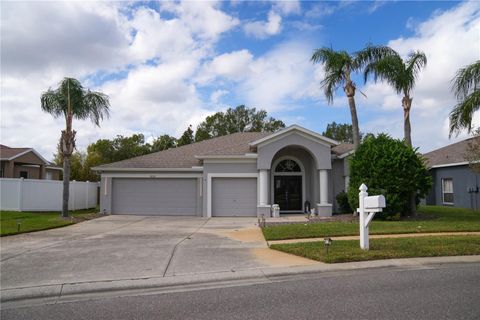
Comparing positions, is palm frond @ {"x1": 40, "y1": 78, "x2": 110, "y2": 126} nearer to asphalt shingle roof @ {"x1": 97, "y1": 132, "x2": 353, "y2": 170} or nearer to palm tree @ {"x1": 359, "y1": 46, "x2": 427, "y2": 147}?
asphalt shingle roof @ {"x1": 97, "y1": 132, "x2": 353, "y2": 170}

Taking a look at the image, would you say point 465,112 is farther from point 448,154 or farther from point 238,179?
point 448,154

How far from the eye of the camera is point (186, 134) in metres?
48.4

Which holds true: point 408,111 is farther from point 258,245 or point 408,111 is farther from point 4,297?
point 4,297

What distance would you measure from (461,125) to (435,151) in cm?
1622

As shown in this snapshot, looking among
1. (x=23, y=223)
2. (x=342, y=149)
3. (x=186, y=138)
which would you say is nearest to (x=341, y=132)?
(x=186, y=138)

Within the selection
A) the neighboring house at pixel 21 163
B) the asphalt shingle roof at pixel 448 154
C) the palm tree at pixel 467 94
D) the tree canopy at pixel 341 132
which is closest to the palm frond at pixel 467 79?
the palm tree at pixel 467 94

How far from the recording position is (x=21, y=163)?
33.2 metres

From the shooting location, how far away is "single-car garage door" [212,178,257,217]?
22328 millimetres

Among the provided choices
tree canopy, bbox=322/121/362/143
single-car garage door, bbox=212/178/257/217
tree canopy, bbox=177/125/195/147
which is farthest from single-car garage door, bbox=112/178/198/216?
tree canopy, bbox=322/121/362/143

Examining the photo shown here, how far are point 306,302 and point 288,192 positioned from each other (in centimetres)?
1742

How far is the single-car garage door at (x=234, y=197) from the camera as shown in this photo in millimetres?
22328

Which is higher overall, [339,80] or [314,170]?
[339,80]

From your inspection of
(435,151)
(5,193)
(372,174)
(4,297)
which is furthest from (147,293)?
(435,151)

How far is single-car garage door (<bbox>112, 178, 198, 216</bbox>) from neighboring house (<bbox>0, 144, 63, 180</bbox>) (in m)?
12.7
